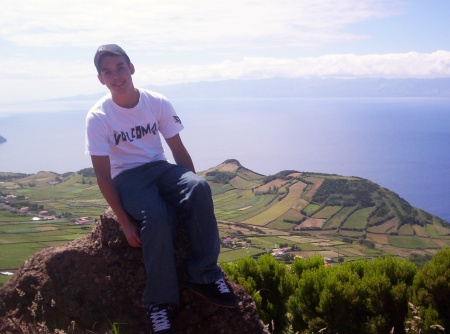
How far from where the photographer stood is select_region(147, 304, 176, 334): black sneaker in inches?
147

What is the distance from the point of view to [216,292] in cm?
398

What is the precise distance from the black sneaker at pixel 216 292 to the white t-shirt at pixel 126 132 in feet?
4.14

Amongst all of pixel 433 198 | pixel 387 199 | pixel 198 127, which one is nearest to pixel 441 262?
pixel 387 199

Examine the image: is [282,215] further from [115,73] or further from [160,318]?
[160,318]

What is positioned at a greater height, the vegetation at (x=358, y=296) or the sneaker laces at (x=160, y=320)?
the sneaker laces at (x=160, y=320)

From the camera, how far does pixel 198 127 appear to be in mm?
185875

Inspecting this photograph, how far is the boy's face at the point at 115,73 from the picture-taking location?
440cm

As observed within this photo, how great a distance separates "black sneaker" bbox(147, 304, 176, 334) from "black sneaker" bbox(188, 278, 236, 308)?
0.97ft

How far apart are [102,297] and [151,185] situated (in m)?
1.06

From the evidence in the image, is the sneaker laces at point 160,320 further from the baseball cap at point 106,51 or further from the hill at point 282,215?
the hill at point 282,215

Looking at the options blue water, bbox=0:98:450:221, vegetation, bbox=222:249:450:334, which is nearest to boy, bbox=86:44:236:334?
vegetation, bbox=222:249:450:334

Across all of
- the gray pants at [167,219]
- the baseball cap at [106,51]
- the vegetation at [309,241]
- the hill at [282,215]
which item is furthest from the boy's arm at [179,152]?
the hill at [282,215]

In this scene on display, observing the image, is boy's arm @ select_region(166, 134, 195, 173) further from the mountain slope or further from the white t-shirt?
the mountain slope

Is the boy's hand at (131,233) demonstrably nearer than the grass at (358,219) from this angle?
Yes
